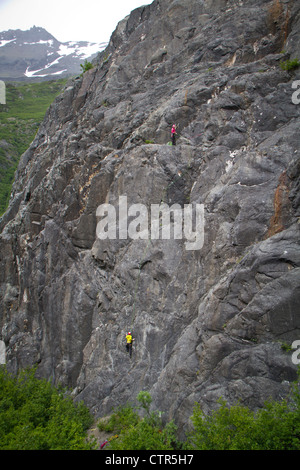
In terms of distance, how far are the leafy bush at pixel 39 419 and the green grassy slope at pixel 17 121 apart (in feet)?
176

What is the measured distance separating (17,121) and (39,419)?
106 metres

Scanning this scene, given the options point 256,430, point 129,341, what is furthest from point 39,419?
point 256,430

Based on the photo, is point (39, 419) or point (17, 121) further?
point (17, 121)

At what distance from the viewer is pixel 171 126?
25578 millimetres

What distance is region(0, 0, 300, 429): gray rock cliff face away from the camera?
1616 centimetres

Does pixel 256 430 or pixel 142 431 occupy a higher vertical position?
pixel 256 430

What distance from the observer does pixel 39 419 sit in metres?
19.3

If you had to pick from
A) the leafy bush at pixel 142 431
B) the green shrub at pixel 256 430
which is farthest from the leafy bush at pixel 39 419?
the green shrub at pixel 256 430

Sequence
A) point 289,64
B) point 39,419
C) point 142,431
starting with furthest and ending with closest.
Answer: point 289,64
point 39,419
point 142,431

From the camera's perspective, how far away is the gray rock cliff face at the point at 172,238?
1616 cm

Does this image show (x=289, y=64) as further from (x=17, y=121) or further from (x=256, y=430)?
(x=17, y=121)

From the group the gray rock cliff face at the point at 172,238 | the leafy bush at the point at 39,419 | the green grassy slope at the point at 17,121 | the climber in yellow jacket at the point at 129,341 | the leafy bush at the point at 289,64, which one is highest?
the green grassy slope at the point at 17,121

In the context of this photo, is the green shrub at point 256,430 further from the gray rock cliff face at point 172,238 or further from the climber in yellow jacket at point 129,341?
the climber in yellow jacket at point 129,341
